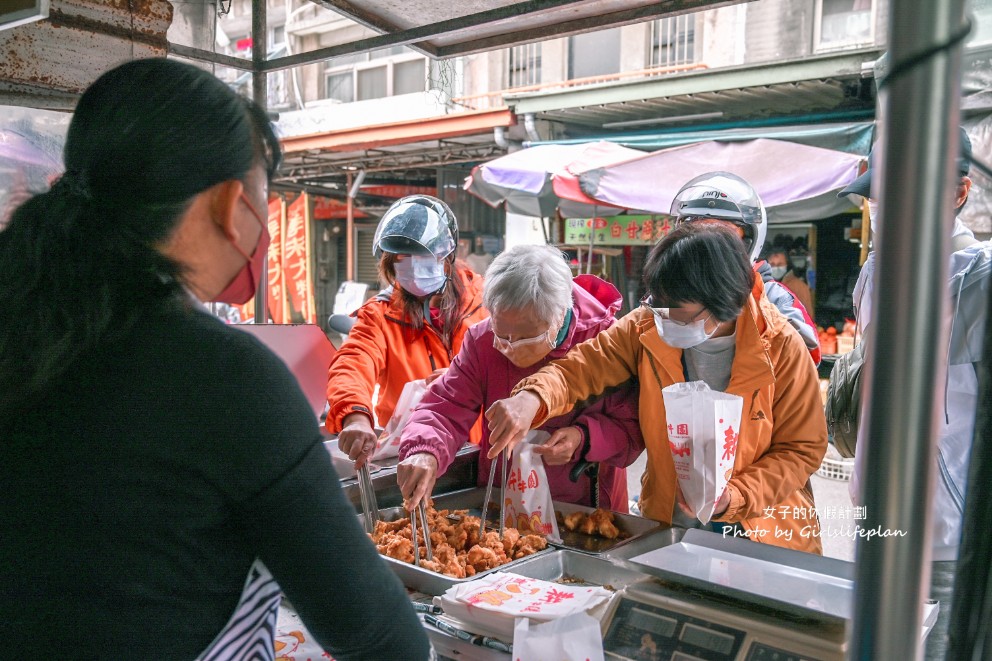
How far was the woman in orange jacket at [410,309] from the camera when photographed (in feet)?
9.93

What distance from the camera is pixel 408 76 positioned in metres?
13.5

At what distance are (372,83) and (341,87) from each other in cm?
85

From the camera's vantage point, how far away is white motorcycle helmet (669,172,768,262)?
2703 millimetres

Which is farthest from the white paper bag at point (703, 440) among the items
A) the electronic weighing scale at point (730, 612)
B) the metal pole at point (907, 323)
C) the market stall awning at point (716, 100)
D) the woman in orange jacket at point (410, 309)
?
the market stall awning at point (716, 100)

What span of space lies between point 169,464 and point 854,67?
726 centimetres

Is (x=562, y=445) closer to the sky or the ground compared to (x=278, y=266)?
closer to the ground

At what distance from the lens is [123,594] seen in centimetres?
85

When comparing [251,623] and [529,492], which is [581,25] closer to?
[529,492]

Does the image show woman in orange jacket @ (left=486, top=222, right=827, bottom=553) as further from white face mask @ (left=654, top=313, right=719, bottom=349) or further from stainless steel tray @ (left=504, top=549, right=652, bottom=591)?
stainless steel tray @ (left=504, top=549, right=652, bottom=591)

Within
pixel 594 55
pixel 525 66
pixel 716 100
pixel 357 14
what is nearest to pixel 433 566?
pixel 357 14

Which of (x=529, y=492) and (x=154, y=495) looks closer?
(x=154, y=495)

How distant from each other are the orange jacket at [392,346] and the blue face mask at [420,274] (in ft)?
0.38

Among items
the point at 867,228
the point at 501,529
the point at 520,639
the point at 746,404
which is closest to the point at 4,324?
the point at 520,639

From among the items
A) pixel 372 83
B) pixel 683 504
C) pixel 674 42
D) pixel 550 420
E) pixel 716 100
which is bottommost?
pixel 683 504
